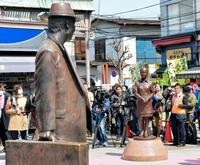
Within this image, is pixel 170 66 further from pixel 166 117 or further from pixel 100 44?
pixel 100 44

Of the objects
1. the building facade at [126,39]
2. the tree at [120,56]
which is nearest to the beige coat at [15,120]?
the tree at [120,56]

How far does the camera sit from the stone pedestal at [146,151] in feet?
36.1

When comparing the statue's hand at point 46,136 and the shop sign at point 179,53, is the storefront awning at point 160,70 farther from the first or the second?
the statue's hand at point 46,136

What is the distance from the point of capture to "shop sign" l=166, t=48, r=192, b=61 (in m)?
33.5

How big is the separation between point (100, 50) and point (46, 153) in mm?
43124

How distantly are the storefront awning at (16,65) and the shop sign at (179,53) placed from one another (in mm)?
17166

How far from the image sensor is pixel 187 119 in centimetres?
1388

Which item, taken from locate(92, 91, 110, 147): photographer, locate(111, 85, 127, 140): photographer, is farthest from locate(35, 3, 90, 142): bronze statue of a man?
locate(111, 85, 127, 140): photographer

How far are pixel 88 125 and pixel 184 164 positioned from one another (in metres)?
6.04

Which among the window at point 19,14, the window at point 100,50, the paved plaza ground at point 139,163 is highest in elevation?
the window at point 100,50

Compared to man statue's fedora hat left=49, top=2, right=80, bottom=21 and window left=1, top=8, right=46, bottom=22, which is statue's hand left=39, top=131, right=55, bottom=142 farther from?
window left=1, top=8, right=46, bottom=22

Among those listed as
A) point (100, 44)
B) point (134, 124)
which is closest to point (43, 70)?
point (134, 124)

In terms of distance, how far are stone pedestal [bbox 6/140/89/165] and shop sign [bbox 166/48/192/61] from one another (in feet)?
95.3

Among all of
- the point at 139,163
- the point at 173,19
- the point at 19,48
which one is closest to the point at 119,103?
the point at 139,163
